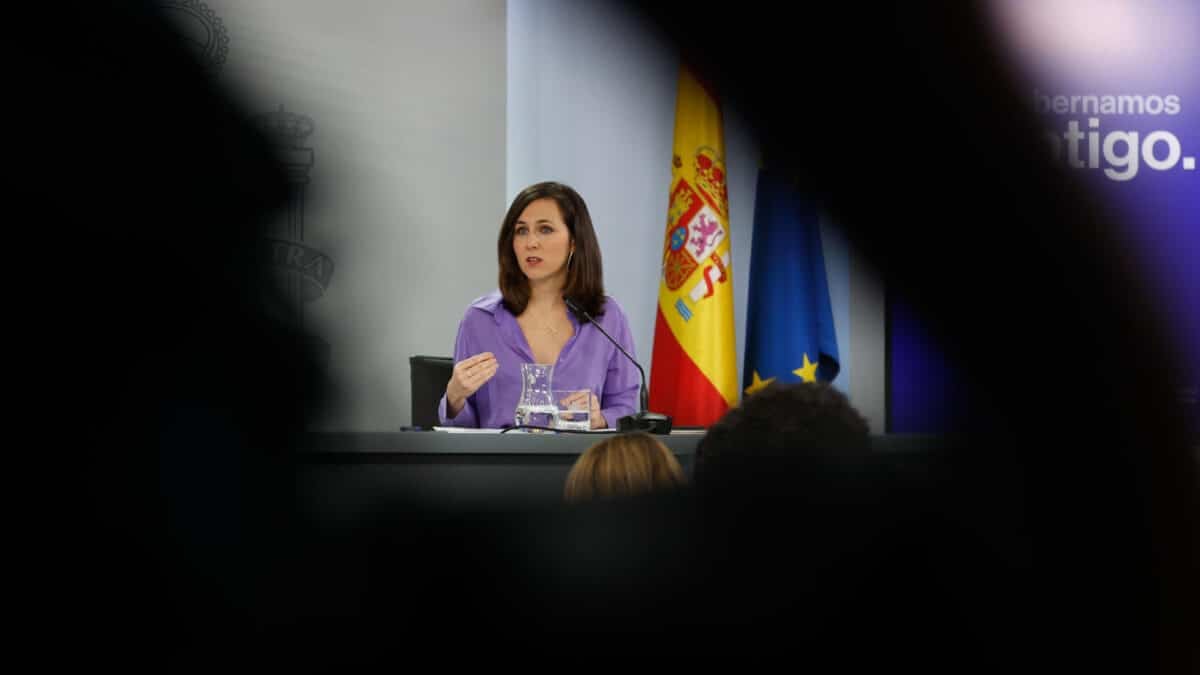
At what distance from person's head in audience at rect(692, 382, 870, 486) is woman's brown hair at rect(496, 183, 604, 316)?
102 inches

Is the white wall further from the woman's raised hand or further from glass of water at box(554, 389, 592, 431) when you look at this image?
glass of water at box(554, 389, 592, 431)

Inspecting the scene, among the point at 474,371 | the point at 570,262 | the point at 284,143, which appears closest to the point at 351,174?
the point at 284,143

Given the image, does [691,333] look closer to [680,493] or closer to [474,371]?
[474,371]

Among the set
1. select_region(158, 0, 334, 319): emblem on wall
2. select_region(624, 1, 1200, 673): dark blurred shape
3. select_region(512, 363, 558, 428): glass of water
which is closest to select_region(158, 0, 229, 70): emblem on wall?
select_region(158, 0, 334, 319): emblem on wall

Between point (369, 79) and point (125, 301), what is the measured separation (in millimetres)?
85

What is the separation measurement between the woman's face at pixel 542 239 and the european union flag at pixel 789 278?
100 inches

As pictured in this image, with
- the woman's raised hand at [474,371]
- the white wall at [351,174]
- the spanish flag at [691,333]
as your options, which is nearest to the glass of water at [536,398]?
the woman's raised hand at [474,371]

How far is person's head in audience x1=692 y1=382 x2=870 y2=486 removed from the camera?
0.91 ft

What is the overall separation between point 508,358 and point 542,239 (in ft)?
1.09

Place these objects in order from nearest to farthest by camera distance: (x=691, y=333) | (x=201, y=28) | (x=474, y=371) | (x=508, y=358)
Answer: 1. (x=201, y=28)
2. (x=474, y=371)
3. (x=508, y=358)
4. (x=691, y=333)

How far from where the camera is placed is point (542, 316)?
302cm

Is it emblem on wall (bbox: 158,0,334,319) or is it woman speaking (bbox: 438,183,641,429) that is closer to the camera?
emblem on wall (bbox: 158,0,334,319)

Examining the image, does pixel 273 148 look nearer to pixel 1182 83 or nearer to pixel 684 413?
pixel 1182 83

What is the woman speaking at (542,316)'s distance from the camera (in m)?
2.94
